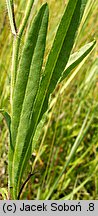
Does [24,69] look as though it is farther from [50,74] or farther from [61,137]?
[61,137]

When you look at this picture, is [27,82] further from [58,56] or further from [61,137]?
[61,137]

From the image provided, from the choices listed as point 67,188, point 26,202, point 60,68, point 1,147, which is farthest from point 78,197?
point 60,68

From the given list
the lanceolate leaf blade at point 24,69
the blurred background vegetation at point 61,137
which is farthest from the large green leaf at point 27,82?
the blurred background vegetation at point 61,137

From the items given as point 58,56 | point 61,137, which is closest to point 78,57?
point 58,56

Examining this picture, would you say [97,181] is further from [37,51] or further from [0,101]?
[37,51]

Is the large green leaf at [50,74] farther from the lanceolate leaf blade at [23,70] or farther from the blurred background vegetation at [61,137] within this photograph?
the blurred background vegetation at [61,137]

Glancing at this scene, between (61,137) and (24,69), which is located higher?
(24,69)

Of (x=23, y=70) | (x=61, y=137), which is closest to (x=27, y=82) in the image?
(x=23, y=70)

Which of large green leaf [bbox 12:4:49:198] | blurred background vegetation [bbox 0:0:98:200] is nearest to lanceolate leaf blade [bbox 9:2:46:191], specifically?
large green leaf [bbox 12:4:49:198]

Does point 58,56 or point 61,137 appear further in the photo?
point 61,137
